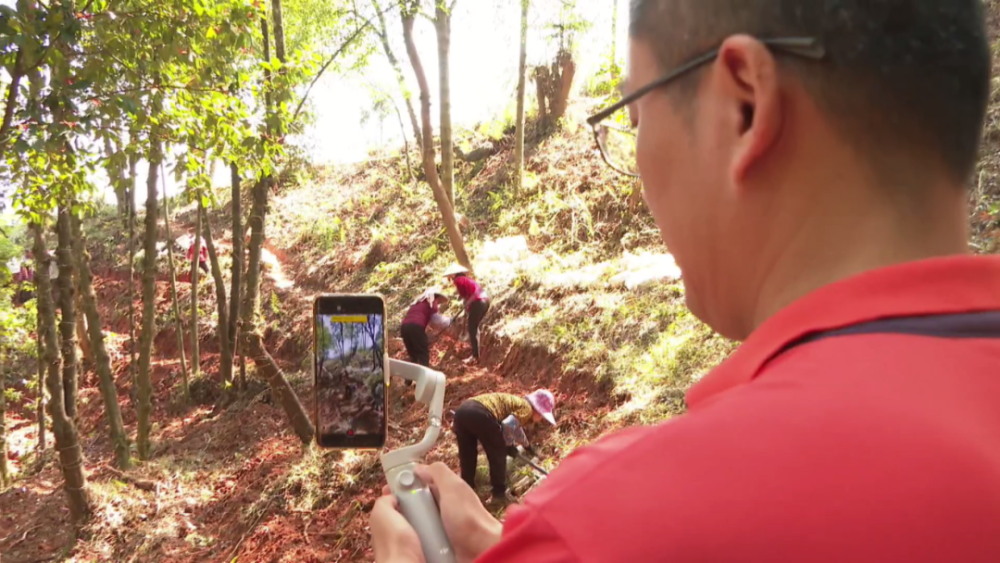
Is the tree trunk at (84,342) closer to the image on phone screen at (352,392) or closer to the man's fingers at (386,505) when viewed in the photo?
the image on phone screen at (352,392)

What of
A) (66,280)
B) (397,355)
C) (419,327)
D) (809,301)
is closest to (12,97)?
(66,280)

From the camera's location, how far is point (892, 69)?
0.65 metres

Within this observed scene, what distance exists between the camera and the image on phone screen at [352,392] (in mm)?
1382

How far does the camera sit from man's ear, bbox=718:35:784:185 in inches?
26.2

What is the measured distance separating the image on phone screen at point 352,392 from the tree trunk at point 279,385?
5.49 metres

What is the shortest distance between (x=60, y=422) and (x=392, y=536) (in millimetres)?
6118

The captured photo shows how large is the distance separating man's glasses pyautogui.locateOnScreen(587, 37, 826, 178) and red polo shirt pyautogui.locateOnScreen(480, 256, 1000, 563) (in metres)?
0.31

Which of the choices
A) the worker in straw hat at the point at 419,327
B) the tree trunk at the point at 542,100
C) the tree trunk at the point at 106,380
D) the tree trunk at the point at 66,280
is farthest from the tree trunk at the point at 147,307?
the tree trunk at the point at 542,100

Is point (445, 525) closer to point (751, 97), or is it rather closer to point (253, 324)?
point (751, 97)

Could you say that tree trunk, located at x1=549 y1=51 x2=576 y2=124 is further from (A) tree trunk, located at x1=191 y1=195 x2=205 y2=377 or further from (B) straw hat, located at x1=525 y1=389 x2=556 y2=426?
(B) straw hat, located at x1=525 y1=389 x2=556 y2=426

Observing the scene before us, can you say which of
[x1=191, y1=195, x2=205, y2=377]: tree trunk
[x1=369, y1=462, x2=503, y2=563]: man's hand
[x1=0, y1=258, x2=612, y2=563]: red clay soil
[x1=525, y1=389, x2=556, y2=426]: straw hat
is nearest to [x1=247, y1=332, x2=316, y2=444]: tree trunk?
[x1=0, y1=258, x2=612, y2=563]: red clay soil

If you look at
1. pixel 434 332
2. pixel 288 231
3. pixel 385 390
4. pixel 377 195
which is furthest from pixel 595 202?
pixel 385 390

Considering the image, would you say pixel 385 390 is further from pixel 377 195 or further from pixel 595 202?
pixel 377 195

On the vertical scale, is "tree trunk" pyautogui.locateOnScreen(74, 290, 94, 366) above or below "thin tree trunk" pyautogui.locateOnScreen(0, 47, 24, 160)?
below
